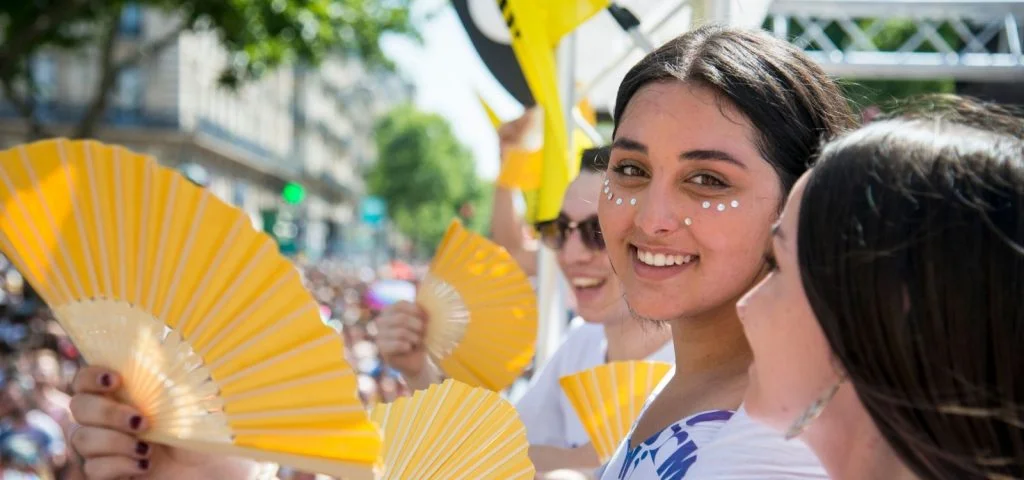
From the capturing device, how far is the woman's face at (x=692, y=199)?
142 centimetres

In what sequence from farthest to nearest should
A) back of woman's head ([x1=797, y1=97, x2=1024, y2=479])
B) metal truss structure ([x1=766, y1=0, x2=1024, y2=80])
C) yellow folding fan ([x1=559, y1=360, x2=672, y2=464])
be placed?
1. metal truss structure ([x1=766, y1=0, x2=1024, y2=80])
2. yellow folding fan ([x1=559, y1=360, x2=672, y2=464])
3. back of woman's head ([x1=797, y1=97, x2=1024, y2=479])

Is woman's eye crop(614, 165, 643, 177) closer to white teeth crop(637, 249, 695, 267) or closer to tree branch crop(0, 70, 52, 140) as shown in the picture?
white teeth crop(637, 249, 695, 267)

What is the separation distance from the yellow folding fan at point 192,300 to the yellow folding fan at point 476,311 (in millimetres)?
1175

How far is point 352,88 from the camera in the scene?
68.6 m

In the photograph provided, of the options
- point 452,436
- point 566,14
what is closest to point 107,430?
point 452,436

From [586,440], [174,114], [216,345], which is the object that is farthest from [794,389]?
[174,114]

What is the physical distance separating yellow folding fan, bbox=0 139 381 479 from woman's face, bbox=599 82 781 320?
1.58ft

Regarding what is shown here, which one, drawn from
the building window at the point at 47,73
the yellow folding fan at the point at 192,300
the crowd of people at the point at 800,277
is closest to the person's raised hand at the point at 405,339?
the crowd of people at the point at 800,277

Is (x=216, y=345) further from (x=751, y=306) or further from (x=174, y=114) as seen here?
(x=174, y=114)

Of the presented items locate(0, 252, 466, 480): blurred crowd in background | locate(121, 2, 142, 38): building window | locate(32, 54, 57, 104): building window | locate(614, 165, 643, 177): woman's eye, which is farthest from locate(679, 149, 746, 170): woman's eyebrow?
locate(121, 2, 142, 38): building window

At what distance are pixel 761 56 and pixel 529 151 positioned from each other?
5.61ft

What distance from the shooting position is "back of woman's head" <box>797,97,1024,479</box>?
0.92m

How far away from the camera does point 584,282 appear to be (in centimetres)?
269

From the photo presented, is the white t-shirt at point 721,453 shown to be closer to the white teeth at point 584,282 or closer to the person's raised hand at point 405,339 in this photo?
the person's raised hand at point 405,339
